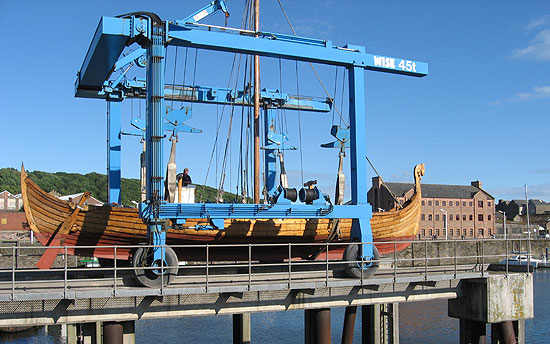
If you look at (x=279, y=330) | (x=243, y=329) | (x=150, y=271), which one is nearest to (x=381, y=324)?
(x=243, y=329)

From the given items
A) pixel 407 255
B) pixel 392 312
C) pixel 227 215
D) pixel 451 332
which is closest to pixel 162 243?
pixel 227 215

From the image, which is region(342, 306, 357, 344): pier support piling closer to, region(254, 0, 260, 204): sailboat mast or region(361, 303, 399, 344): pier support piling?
region(361, 303, 399, 344): pier support piling

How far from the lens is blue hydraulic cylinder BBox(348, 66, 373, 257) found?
54.5 ft

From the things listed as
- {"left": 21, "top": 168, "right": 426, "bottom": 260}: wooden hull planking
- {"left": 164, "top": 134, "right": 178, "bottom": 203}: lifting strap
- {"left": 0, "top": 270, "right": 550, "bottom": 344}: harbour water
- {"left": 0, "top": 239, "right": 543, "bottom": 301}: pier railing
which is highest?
{"left": 164, "top": 134, "right": 178, "bottom": 203}: lifting strap

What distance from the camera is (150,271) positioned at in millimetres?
13680

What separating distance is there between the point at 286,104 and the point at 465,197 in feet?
245

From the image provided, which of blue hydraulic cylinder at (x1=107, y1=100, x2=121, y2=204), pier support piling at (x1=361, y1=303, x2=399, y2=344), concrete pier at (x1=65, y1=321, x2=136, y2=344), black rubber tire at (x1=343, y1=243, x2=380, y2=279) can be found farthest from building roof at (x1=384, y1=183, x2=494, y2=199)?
concrete pier at (x1=65, y1=321, x2=136, y2=344)

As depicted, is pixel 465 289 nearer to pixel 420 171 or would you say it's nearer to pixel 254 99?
pixel 420 171

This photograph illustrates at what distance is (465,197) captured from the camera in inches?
3644

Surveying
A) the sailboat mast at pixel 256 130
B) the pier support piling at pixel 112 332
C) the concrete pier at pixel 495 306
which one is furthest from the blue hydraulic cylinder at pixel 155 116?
the concrete pier at pixel 495 306

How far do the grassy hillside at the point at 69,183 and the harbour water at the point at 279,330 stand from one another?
8727cm

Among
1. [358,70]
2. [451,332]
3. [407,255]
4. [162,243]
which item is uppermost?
[358,70]

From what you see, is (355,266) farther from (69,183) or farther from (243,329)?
(69,183)

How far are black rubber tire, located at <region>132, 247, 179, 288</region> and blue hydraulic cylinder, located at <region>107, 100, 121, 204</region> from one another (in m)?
7.68
